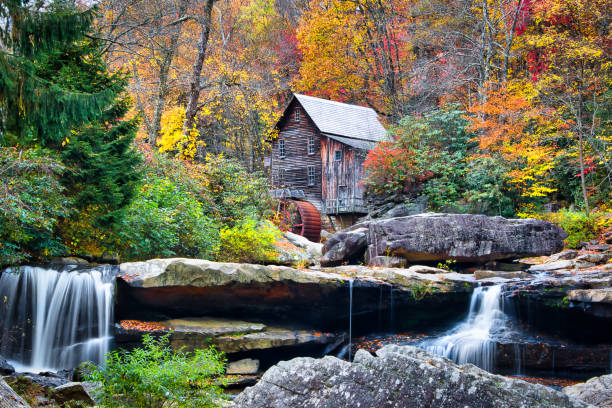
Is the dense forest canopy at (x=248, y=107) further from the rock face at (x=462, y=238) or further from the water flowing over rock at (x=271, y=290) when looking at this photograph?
the rock face at (x=462, y=238)

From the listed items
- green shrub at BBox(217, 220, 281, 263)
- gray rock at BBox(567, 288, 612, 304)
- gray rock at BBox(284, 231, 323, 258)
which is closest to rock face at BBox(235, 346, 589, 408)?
gray rock at BBox(567, 288, 612, 304)

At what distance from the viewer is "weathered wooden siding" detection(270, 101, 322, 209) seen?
30.4 m

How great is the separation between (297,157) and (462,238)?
18.1m

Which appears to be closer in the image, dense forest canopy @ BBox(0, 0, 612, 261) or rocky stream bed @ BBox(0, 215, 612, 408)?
dense forest canopy @ BBox(0, 0, 612, 261)

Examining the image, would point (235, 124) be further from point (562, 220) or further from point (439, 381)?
point (439, 381)

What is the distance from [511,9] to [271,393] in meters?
25.8

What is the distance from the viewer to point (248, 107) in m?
28.3

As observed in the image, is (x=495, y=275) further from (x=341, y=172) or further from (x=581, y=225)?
(x=341, y=172)

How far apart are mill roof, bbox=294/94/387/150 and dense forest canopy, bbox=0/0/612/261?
2410 millimetres

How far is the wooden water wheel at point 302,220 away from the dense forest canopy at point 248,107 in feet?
11.4

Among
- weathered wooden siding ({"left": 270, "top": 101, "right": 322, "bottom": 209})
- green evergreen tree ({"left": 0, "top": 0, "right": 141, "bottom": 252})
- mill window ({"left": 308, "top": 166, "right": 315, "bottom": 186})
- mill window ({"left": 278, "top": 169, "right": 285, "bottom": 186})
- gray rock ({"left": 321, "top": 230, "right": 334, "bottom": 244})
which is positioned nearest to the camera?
green evergreen tree ({"left": 0, "top": 0, "right": 141, "bottom": 252})

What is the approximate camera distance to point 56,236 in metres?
10.4

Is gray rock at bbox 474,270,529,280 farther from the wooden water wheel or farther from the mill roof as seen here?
the mill roof

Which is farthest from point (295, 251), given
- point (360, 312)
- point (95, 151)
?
point (95, 151)
